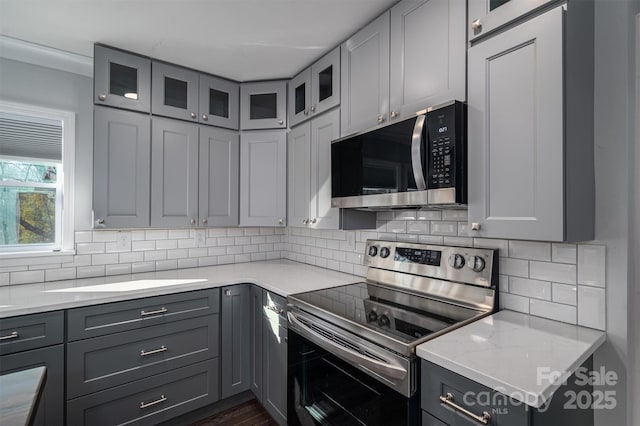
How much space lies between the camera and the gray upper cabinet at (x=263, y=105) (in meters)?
2.64

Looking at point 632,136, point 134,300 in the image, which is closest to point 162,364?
point 134,300

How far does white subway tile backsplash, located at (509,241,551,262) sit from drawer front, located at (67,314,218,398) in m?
1.85

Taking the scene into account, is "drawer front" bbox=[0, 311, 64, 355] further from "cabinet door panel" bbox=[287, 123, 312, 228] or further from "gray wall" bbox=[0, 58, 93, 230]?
"cabinet door panel" bbox=[287, 123, 312, 228]

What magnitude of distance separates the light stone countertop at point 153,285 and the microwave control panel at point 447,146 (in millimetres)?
1052

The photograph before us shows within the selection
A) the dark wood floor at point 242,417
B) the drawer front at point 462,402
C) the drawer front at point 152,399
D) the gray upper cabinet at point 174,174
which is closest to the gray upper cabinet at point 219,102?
the gray upper cabinet at point 174,174

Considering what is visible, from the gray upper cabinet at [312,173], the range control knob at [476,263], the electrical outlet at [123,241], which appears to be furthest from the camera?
the electrical outlet at [123,241]

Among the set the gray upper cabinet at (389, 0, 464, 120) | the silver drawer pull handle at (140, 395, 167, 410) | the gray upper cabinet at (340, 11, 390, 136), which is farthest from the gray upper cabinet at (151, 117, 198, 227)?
the gray upper cabinet at (389, 0, 464, 120)

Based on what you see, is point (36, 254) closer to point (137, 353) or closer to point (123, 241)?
point (123, 241)

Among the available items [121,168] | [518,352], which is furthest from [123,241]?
[518,352]

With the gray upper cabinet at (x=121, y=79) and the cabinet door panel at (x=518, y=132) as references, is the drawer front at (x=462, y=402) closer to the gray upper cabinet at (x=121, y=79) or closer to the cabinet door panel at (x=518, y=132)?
the cabinet door panel at (x=518, y=132)

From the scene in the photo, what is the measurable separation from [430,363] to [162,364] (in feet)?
5.63

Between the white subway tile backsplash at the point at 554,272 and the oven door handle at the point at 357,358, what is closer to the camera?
the oven door handle at the point at 357,358

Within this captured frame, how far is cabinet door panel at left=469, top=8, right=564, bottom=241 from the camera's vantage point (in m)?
1.08

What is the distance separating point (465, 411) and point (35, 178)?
9.39 feet
